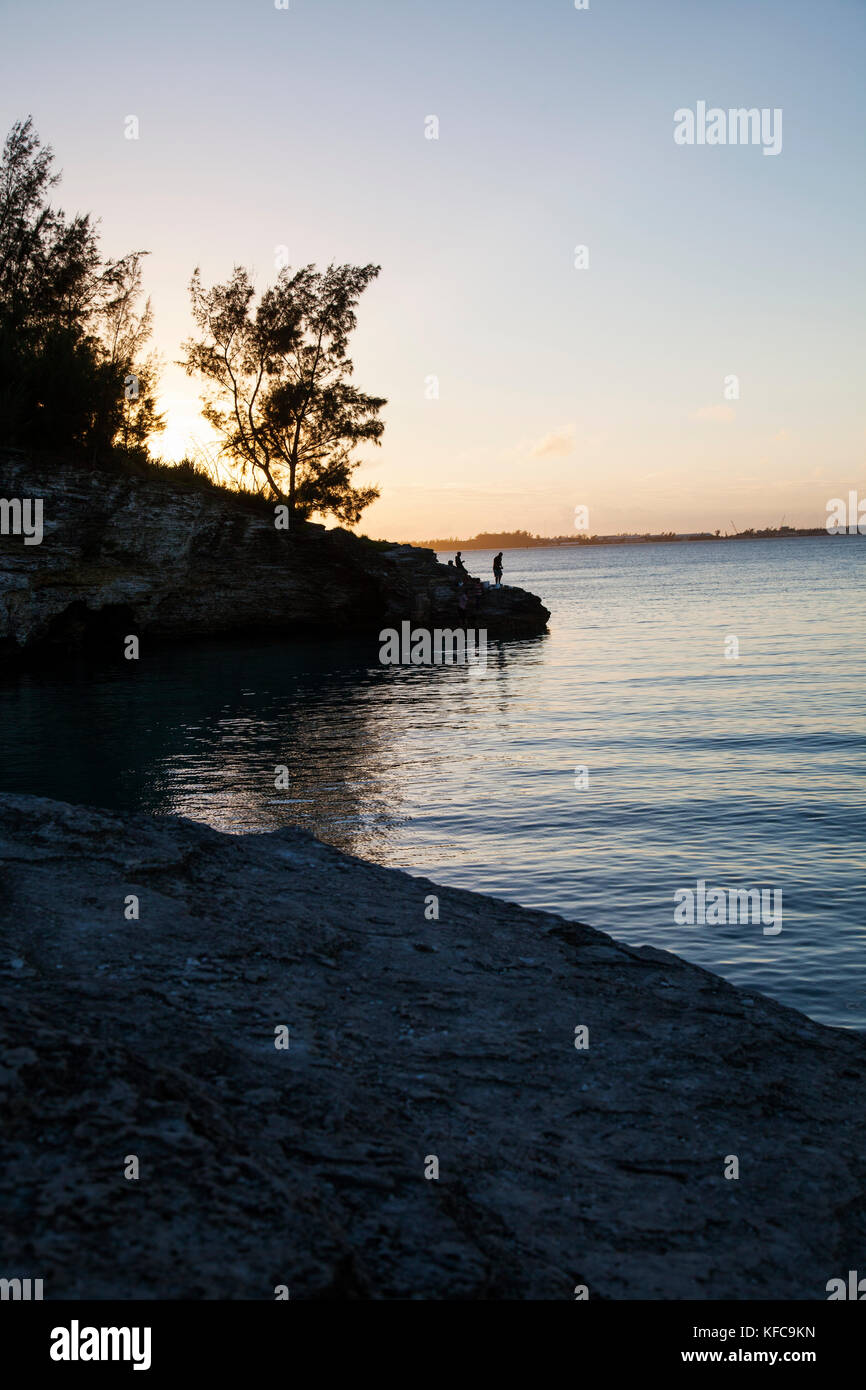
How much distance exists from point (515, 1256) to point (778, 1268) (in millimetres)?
1308

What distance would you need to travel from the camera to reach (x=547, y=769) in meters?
21.0

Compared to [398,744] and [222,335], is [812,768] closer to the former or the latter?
[398,744]

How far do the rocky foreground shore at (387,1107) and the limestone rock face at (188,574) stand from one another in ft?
110

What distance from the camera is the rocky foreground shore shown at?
4152 millimetres

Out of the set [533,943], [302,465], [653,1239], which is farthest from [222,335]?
[653,1239]

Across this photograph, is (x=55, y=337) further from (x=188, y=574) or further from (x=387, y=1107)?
(x=387, y=1107)

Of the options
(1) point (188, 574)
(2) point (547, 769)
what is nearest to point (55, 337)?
(1) point (188, 574)

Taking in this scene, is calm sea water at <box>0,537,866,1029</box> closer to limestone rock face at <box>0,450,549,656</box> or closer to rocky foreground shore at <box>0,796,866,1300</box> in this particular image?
rocky foreground shore at <box>0,796,866,1300</box>

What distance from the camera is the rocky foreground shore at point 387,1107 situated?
4152 millimetres

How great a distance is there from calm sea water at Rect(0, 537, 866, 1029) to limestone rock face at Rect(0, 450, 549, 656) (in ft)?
11.6

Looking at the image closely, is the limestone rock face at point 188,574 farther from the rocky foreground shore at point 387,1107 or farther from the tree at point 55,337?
the rocky foreground shore at point 387,1107

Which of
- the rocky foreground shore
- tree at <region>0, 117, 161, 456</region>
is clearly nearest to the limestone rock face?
tree at <region>0, 117, 161, 456</region>

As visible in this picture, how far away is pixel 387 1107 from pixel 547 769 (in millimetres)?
15672

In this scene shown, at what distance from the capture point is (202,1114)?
4781 millimetres
